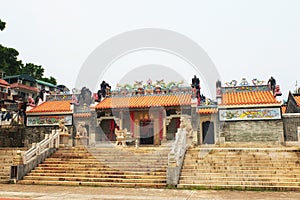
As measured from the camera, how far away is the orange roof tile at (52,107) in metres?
20.3

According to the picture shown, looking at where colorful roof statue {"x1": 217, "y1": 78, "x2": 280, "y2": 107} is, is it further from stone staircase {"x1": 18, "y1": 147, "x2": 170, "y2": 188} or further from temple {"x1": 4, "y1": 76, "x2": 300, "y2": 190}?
stone staircase {"x1": 18, "y1": 147, "x2": 170, "y2": 188}

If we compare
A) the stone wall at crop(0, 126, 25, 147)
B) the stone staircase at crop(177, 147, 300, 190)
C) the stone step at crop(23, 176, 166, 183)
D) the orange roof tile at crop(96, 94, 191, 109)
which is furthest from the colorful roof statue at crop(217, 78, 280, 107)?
the stone wall at crop(0, 126, 25, 147)

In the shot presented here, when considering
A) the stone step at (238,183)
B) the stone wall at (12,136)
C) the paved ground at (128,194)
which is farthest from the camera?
the stone wall at (12,136)

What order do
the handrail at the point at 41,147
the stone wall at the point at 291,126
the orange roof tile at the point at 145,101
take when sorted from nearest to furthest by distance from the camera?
the handrail at the point at 41,147
the stone wall at the point at 291,126
the orange roof tile at the point at 145,101

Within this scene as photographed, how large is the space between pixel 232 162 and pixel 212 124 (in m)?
8.15

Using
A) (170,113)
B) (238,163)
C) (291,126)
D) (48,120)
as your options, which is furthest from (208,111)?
(48,120)

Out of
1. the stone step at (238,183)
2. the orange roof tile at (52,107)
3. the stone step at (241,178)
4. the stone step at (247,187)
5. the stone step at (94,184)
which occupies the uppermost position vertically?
the orange roof tile at (52,107)

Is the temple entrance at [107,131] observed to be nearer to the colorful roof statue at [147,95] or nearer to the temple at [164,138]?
the temple at [164,138]

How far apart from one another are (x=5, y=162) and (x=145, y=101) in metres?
9.19

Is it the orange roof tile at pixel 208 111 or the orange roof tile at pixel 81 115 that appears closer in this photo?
the orange roof tile at pixel 208 111

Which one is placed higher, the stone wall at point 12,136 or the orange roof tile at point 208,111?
the orange roof tile at point 208,111

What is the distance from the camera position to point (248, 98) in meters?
18.3

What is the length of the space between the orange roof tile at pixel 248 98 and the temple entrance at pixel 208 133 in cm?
175

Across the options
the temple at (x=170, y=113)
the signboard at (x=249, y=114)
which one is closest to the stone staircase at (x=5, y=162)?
the temple at (x=170, y=113)
